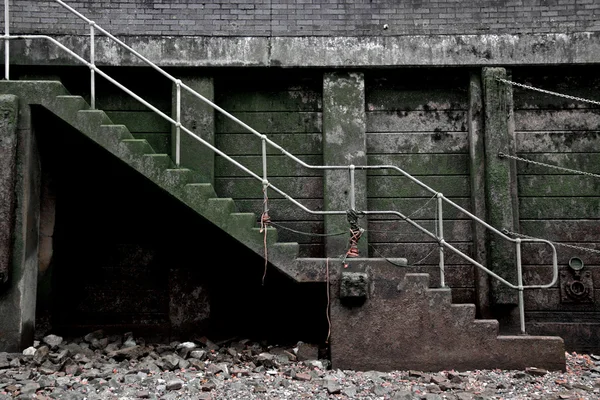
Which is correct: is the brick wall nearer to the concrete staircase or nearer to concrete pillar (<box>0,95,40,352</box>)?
the concrete staircase

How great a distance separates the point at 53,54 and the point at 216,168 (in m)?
2.45

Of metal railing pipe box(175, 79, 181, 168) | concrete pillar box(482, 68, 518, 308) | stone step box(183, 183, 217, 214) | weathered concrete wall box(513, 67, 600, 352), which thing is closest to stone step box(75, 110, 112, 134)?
metal railing pipe box(175, 79, 181, 168)

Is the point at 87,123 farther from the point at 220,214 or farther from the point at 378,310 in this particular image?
the point at 378,310

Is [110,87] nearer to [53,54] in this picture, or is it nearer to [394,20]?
[53,54]

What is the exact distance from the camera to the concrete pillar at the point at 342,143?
741 cm

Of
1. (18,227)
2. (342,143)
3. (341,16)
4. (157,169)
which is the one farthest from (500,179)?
(18,227)

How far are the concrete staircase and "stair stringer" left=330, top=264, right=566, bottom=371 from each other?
0.03 ft

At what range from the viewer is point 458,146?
777 cm

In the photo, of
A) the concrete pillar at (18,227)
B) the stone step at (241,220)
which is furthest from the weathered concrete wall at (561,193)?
the concrete pillar at (18,227)

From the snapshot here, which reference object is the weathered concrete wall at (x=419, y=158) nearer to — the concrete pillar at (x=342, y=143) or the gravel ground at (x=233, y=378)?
the concrete pillar at (x=342, y=143)

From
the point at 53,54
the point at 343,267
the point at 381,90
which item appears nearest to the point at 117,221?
the point at 53,54

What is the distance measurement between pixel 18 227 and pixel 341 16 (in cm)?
477

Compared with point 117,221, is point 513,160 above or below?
above

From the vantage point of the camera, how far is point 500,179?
742cm
